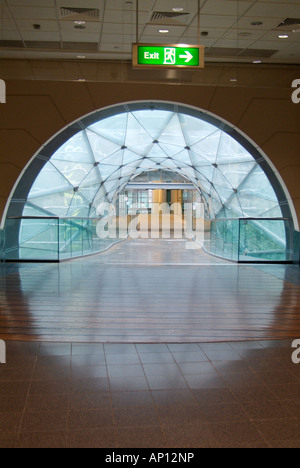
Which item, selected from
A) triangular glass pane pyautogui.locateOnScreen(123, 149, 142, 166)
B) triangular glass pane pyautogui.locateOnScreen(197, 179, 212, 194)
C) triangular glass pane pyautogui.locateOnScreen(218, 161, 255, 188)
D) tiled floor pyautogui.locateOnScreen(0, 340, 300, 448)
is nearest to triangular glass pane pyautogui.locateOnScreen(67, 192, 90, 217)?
triangular glass pane pyautogui.locateOnScreen(123, 149, 142, 166)

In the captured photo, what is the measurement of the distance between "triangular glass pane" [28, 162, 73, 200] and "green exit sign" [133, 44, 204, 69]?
794 cm

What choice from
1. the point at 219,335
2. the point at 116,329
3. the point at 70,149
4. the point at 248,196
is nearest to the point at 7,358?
the point at 116,329

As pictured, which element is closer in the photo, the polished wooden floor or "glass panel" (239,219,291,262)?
the polished wooden floor

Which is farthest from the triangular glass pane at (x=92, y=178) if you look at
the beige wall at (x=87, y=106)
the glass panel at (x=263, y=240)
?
the glass panel at (x=263, y=240)

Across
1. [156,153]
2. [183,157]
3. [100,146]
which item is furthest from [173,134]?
[156,153]

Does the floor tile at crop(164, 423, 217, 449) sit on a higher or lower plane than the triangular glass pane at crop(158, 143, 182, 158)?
lower

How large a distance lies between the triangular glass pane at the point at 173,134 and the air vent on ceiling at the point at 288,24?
6.09m

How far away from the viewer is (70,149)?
54.7 feet

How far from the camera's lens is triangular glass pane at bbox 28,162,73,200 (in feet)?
52.9

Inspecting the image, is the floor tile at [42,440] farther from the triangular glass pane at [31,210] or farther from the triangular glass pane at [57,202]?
the triangular glass pane at [57,202]

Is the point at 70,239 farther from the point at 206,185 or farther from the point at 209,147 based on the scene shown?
the point at 206,185

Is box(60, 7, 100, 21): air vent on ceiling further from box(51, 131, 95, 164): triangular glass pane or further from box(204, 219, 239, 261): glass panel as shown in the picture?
box(204, 219, 239, 261): glass panel

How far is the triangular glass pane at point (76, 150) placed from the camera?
16.1 meters
